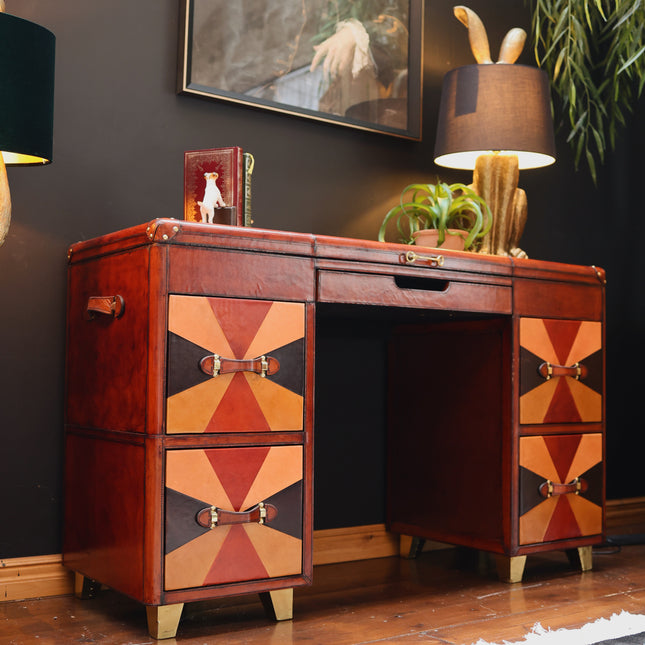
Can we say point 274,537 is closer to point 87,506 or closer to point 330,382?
point 87,506

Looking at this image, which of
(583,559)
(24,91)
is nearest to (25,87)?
(24,91)

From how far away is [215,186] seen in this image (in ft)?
6.26

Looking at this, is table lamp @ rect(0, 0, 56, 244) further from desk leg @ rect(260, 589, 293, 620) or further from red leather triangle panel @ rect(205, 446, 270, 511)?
desk leg @ rect(260, 589, 293, 620)

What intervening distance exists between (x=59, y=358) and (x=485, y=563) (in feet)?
4.47

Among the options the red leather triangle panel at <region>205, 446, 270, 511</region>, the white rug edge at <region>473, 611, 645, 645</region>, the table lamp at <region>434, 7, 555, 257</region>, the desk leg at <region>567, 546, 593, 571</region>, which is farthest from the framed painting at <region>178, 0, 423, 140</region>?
the white rug edge at <region>473, 611, 645, 645</region>

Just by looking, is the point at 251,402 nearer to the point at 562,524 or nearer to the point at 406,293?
the point at 406,293

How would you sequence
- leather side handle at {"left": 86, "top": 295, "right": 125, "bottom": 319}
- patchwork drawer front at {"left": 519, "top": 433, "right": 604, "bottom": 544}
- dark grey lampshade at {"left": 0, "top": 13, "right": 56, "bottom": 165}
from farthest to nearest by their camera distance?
patchwork drawer front at {"left": 519, "top": 433, "right": 604, "bottom": 544} < leather side handle at {"left": 86, "top": 295, "right": 125, "bottom": 319} < dark grey lampshade at {"left": 0, "top": 13, "right": 56, "bottom": 165}

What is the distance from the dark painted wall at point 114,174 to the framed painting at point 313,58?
0.05 meters

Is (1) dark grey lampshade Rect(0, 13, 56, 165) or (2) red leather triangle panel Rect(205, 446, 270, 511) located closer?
(1) dark grey lampshade Rect(0, 13, 56, 165)

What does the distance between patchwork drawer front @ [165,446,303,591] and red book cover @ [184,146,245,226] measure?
54cm

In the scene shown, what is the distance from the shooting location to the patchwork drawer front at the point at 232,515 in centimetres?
166

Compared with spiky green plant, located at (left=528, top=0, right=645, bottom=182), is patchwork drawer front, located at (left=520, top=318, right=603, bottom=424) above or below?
below

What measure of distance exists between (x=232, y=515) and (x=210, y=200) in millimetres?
712

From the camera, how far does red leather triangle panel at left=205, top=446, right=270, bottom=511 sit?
1714mm
